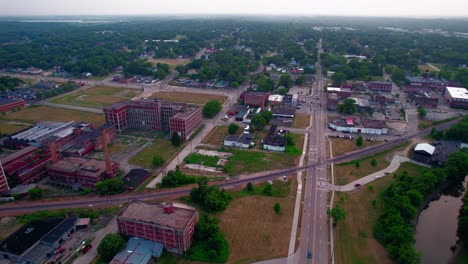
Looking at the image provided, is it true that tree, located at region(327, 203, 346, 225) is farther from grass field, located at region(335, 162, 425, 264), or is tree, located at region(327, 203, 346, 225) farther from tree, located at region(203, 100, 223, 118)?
tree, located at region(203, 100, 223, 118)

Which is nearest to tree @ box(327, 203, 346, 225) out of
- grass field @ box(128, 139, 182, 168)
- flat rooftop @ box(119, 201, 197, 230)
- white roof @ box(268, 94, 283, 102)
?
flat rooftop @ box(119, 201, 197, 230)

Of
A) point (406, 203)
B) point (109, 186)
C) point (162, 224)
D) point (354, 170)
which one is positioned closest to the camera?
point (162, 224)

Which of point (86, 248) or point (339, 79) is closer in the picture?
point (86, 248)

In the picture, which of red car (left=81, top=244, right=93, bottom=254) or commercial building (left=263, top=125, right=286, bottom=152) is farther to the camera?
commercial building (left=263, top=125, right=286, bottom=152)

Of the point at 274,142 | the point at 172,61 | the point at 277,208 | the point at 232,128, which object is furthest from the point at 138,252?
the point at 172,61

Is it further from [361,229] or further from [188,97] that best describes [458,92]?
[188,97]

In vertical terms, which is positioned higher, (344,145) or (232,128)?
(232,128)
